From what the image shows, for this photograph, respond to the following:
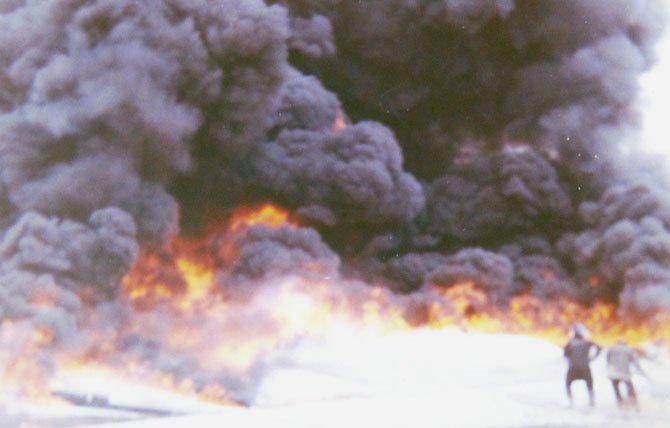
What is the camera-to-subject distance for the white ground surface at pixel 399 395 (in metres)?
10.0

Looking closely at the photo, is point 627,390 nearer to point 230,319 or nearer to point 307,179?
point 230,319

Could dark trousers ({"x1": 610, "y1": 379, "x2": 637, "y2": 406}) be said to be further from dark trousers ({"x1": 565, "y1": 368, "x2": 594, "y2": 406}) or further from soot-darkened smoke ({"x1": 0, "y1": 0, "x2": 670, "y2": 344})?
soot-darkened smoke ({"x1": 0, "y1": 0, "x2": 670, "y2": 344})

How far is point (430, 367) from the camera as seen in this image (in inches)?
467

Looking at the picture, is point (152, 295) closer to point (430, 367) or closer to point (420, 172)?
point (430, 367)

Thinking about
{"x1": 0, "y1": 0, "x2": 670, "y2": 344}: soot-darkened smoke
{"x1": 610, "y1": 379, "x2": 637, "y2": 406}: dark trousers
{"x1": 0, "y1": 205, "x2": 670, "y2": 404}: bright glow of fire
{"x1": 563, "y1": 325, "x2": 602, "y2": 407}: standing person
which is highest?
{"x1": 0, "y1": 0, "x2": 670, "y2": 344}: soot-darkened smoke

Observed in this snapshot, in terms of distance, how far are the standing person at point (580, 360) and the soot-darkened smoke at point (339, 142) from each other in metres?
3.22

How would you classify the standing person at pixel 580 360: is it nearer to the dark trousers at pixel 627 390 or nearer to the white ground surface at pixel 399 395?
the white ground surface at pixel 399 395

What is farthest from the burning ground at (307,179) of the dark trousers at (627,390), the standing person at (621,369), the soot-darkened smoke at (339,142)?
the dark trousers at (627,390)

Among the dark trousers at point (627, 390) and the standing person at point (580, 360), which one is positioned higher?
the standing person at point (580, 360)

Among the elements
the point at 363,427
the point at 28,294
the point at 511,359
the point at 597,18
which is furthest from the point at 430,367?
the point at 597,18

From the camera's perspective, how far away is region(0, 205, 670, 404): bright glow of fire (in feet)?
37.0

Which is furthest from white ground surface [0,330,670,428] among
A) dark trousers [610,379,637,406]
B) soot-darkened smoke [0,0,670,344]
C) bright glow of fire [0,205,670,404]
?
soot-darkened smoke [0,0,670,344]

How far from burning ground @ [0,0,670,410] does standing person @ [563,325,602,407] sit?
2284 millimetres

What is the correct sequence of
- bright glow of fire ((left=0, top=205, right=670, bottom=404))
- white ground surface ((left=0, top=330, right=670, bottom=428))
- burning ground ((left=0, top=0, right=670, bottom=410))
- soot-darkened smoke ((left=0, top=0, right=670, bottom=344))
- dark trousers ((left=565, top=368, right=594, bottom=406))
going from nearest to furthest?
white ground surface ((left=0, top=330, right=670, bottom=428)) → dark trousers ((left=565, top=368, right=594, bottom=406)) → bright glow of fire ((left=0, top=205, right=670, bottom=404)) → burning ground ((left=0, top=0, right=670, bottom=410)) → soot-darkened smoke ((left=0, top=0, right=670, bottom=344))
